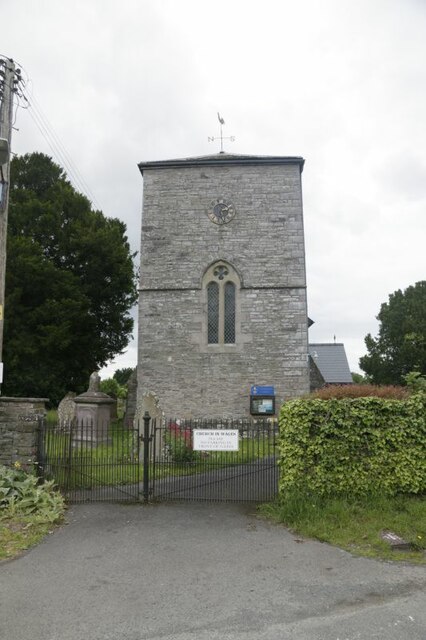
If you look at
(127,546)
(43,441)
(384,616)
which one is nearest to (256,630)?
(384,616)

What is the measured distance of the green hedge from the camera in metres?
7.54

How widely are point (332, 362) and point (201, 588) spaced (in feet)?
116

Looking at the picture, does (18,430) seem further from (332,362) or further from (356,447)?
(332,362)

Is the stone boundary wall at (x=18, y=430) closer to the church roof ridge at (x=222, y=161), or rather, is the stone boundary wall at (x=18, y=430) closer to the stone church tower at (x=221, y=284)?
the stone church tower at (x=221, y=284)

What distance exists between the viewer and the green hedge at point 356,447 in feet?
24.7

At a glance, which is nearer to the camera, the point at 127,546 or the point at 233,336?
the point at 127,546

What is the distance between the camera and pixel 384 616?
14.4 ft

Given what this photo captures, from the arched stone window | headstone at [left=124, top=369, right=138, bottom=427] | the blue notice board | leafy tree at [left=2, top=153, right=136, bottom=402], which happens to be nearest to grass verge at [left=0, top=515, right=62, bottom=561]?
headstone at [left=124, top=369, right=138, bottom=427]

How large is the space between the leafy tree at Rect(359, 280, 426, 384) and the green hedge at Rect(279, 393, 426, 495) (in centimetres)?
2647

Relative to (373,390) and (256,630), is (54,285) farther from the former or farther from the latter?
(256,630)

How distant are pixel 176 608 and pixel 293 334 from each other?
13.8 m

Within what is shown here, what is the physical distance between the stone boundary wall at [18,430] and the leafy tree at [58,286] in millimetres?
12078

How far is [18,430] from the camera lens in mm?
8352

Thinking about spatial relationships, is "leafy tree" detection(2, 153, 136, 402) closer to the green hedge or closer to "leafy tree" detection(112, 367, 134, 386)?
the green hedge
